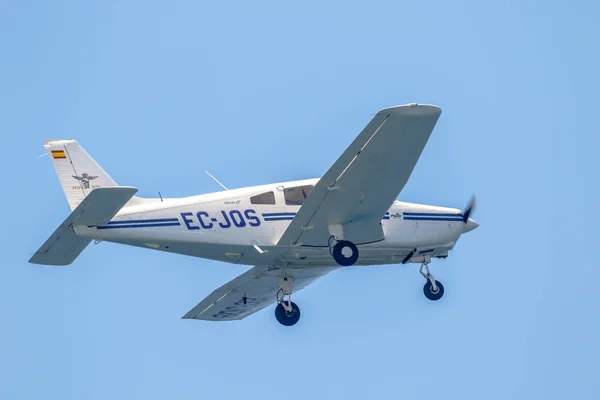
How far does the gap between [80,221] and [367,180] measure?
214 inches

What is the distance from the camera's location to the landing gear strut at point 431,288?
87.1 feet

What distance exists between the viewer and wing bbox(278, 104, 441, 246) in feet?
74.2

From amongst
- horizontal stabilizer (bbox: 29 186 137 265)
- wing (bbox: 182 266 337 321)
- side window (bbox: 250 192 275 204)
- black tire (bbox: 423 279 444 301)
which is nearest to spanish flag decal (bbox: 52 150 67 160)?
horizontal stabilizer (bbox: 29 186 137 265)

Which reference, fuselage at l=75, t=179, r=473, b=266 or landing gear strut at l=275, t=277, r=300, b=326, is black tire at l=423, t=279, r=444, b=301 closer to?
fuselage at l=75, t=179, r=473, b=266

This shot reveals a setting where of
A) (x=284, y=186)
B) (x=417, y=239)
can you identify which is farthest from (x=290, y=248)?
(x=417, y=239)

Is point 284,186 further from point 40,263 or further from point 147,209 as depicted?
point 40,263

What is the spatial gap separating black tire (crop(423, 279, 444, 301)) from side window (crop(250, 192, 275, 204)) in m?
4.02

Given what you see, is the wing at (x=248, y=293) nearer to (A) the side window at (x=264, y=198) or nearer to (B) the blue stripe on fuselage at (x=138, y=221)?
(A) the side window at (x=264, y=198)

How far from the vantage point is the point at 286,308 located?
26.5 meters

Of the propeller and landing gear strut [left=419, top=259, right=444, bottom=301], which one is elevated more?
the propeller

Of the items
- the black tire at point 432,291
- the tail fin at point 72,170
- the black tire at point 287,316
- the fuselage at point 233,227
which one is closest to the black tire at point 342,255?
the fuselage at point 233,227

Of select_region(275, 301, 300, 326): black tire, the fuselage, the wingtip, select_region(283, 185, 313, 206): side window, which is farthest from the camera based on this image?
select_region(275, 301, 300, 326): black tire

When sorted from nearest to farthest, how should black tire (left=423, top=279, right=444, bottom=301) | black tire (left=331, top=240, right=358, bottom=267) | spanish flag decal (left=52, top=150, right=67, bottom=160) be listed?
black tire (left=331, top=240, right=358, bottom=267), spanish flag decal (left=52, top=150, right=67, bottom=160), black tire (left=423, top=279, right=444, bottom=301)

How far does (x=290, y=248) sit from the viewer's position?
2494cm
